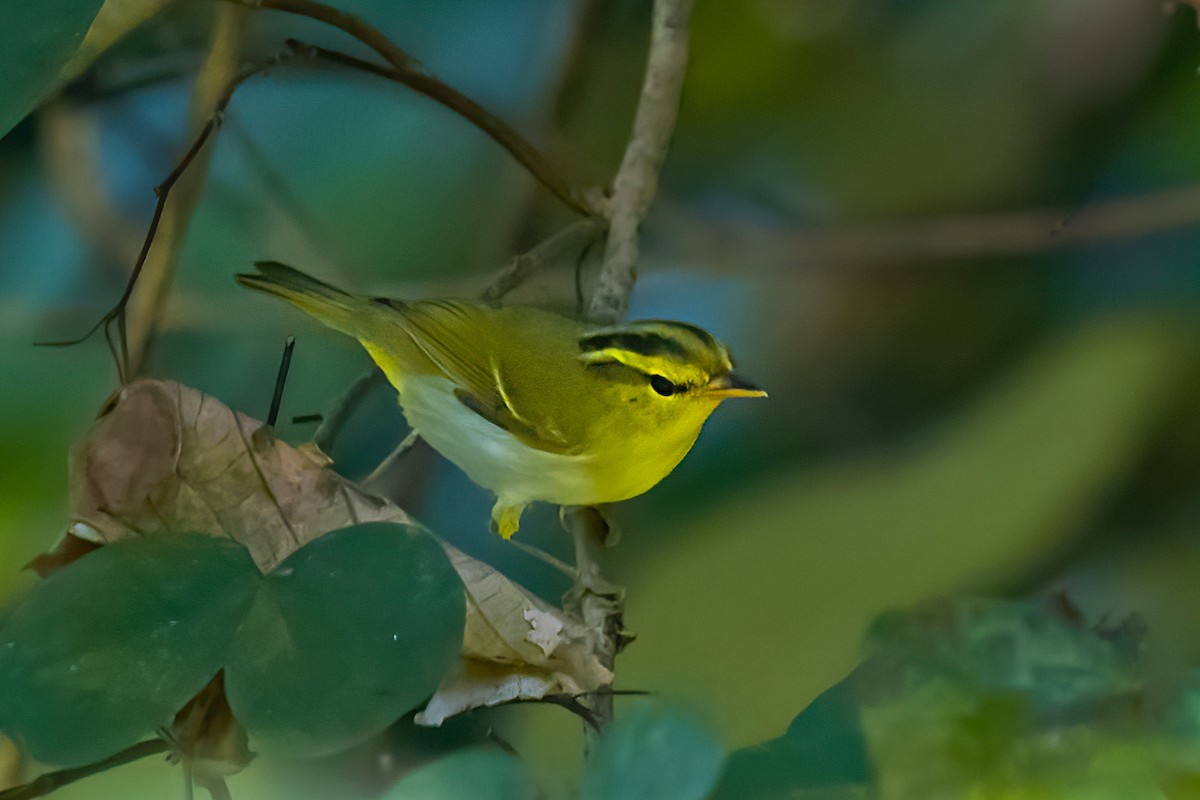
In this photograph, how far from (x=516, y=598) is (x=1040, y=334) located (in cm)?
34

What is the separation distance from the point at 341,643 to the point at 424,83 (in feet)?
1.09

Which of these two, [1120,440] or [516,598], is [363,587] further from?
[1120,440]

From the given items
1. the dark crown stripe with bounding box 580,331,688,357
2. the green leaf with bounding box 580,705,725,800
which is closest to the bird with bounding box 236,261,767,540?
the dark crown stripe with bounding box 580,331,688,357

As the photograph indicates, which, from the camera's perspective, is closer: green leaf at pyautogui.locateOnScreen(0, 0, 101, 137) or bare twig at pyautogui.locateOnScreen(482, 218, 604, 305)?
green leaf at pyautogui.locateOnScreen(0, 0, 101, 137)

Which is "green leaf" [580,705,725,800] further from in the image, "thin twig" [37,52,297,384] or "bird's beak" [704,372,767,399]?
"thin twig" [37,52,297,384]

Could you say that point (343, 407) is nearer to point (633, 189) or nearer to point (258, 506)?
point (258, 506)

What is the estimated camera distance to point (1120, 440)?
622 mm

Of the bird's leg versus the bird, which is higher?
the bird

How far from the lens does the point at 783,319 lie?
656 mm

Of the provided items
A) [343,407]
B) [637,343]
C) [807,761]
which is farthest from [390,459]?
[807,761]

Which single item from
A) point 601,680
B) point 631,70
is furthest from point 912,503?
point 631,70

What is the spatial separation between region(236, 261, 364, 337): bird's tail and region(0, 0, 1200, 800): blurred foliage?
0.01 metres

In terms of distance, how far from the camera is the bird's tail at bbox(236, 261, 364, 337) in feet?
2.02

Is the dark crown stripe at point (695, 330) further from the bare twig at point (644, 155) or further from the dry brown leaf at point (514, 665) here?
the dry brown leaf at point (514, 665)
